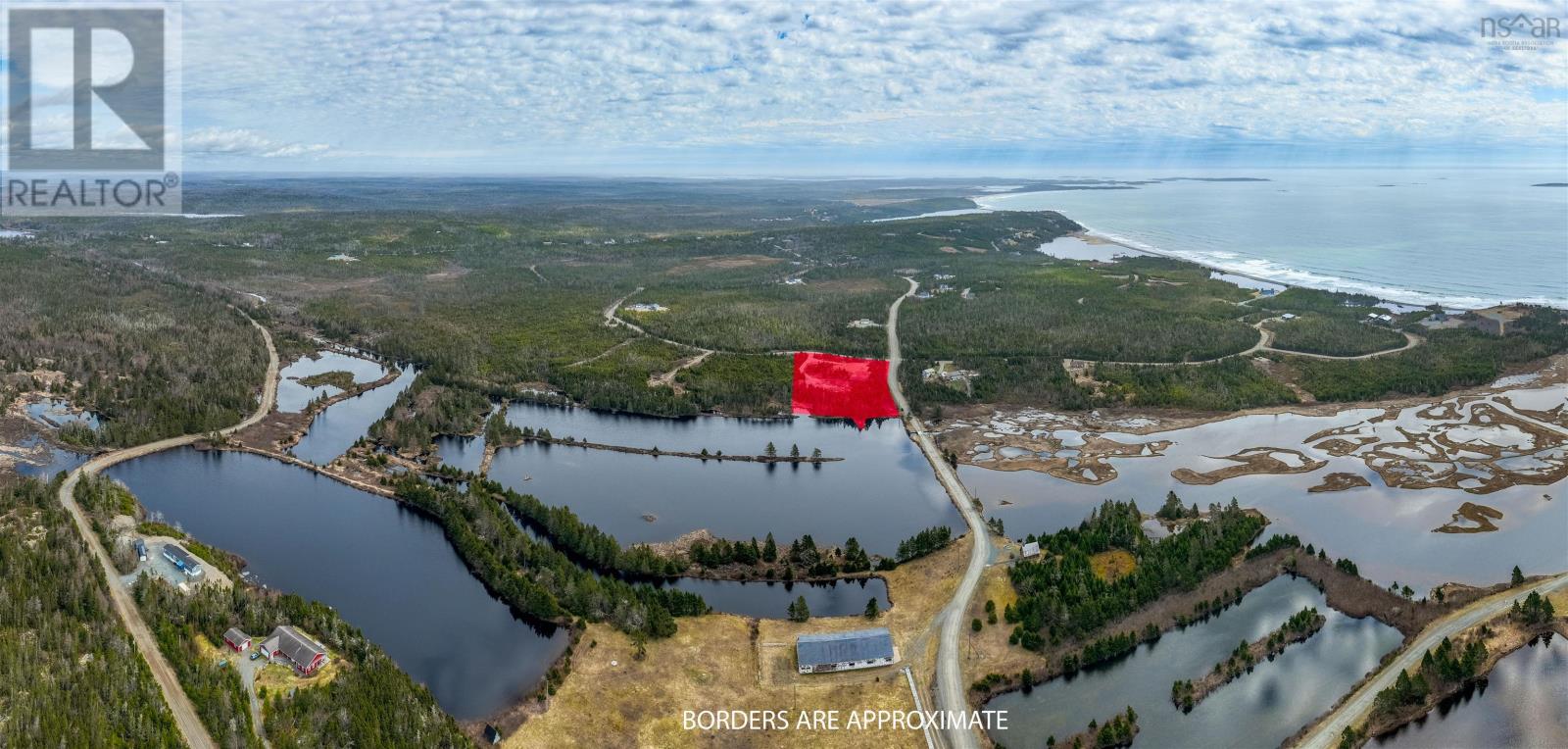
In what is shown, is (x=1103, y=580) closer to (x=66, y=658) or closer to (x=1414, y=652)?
(x=1414, y=652)

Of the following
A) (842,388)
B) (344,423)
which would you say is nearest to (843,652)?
(842,388)

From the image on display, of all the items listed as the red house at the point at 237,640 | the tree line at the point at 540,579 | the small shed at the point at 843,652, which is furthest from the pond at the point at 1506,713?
the red house at the point at 237,640

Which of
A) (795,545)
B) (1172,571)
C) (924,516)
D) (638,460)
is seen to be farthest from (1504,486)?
(638,460)

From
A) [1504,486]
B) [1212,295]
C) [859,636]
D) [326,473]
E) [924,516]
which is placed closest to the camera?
[859,636]

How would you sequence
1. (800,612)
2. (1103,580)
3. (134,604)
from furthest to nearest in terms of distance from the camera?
(1103,580)
(800,612)
(134,604)

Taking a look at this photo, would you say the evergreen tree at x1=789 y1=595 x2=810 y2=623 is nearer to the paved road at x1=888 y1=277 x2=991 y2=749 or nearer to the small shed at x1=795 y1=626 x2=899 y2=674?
the small shed at x1=795 y1=626 x2=899 y2=674

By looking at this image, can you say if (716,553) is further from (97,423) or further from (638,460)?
(97,423)

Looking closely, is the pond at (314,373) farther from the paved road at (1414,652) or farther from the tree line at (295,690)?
the paved road at (1414,652)
